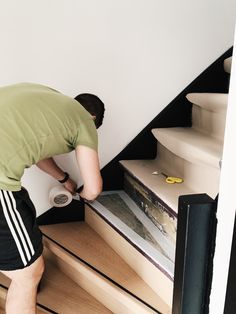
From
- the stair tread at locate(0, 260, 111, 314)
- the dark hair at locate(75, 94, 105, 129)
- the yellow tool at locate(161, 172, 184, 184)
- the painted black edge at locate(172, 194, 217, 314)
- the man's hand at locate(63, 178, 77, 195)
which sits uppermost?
the dark hair at locate(75, 94, 105, 129)

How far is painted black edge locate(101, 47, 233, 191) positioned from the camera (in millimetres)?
2059

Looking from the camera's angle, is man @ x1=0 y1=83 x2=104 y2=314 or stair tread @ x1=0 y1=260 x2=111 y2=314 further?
stair tread @ x1=0 y1=260 x2=111 y2=314

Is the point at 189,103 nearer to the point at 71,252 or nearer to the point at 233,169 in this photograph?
the point at 71,252

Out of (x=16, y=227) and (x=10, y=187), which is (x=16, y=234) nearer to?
(x=16, y=227)

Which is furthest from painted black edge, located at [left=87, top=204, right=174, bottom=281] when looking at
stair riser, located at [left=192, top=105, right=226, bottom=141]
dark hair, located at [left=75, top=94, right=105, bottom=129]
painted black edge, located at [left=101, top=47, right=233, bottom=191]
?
stair riser, located at [left=192, top=105, right=226, bottom=141]

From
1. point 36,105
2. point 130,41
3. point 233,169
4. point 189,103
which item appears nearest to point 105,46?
point 130,41

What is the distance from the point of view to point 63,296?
1.59 m

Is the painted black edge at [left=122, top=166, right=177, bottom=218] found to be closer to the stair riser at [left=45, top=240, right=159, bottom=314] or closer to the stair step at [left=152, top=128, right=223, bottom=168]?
the stair step at [left=152, top=128, right=223, bottom=168]

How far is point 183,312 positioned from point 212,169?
75cm

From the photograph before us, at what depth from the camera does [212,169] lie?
141 cm

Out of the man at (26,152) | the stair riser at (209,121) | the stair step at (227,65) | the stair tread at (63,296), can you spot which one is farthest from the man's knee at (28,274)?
the stair step at (227,65)

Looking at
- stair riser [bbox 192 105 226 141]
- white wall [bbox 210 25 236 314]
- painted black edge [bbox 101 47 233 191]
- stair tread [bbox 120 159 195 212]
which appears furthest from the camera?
painted black edge [bbox 101 47 233 191]

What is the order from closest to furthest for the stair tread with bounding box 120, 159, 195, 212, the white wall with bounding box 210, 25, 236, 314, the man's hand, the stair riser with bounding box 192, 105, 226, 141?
the white wall with bounding box 210, 25, 236, 314 < the stair tread with bounding box 120, 159, 195, 212 < the stair riser with bounding box 192, 105, 226, 141 < the man's hand

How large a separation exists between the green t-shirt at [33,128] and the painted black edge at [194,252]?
0.73m
